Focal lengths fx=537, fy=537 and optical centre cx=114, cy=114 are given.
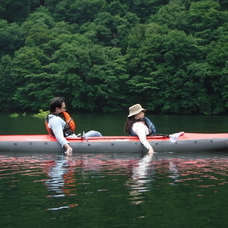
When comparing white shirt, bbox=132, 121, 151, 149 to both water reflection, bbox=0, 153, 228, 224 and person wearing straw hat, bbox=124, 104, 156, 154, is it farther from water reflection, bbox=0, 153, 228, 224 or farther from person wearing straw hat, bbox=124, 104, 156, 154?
water reflection, bbox=0, 153, 228, 224

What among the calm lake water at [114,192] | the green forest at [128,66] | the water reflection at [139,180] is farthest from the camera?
the green forest at [128,66]

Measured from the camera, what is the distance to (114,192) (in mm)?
8141

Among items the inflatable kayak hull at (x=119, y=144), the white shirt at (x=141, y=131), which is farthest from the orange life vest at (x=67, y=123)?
the white shirt at (x=141, y=131)

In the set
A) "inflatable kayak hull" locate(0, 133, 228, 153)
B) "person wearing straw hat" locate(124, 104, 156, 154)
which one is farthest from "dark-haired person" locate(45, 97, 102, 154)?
"person wearing straw hat" locate(124, 104, 156, 154)

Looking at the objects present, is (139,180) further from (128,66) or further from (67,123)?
(128,66)

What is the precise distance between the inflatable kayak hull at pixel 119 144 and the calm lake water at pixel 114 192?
0.97 meters

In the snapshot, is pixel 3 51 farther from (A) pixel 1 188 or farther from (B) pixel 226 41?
(A) pixel 1 188

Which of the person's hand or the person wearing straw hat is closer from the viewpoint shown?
the person's hand

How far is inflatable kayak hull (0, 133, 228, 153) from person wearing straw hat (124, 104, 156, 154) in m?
0.21

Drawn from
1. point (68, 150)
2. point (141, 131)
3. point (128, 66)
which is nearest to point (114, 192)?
point (68, 150)

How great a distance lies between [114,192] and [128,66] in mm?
42569

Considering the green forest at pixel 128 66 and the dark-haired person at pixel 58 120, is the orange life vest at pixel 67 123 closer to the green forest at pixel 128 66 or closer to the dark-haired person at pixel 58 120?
the dark-haired person at pixel 58 120

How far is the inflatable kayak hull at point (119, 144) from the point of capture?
42.5 feet

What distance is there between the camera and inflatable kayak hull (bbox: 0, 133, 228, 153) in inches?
510
